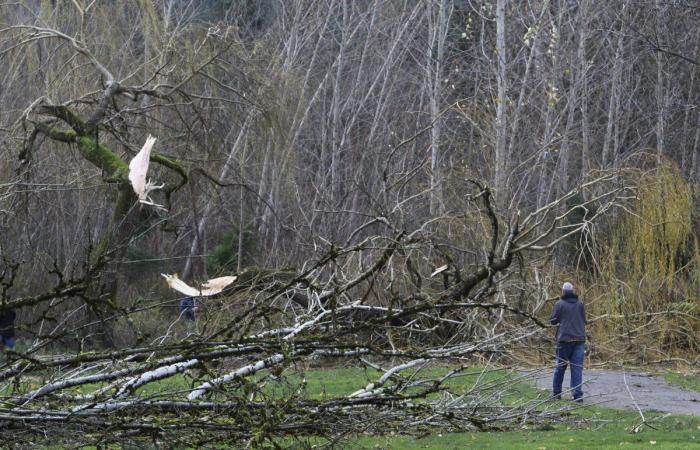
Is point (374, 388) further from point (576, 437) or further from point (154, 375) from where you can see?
point (576, 437)

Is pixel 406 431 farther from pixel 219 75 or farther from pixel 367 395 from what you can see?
pixel 219 75

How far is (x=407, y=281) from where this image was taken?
60.9 ft

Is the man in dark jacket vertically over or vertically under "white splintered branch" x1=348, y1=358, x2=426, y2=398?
under

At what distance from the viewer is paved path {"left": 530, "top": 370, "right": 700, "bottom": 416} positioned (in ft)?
49.0

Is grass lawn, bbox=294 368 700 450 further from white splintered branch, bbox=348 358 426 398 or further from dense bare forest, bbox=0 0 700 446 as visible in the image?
white splintered branch, bbox=348 358 426 398

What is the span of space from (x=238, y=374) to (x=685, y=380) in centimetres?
1407

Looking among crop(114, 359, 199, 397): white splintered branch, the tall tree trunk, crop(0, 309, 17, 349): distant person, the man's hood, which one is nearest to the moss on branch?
crop(0, 309, 17, 349): distant person

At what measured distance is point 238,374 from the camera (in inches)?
236

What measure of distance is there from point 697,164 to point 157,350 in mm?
28170

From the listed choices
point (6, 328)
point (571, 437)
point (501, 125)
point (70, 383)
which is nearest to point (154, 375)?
point (70, 383)

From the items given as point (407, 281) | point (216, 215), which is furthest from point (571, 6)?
point (407, 281)

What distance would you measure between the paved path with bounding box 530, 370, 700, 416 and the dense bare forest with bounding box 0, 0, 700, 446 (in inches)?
32.7

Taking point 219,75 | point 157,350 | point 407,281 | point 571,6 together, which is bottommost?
point 407,281

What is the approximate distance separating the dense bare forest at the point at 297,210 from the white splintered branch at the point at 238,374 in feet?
0.05
